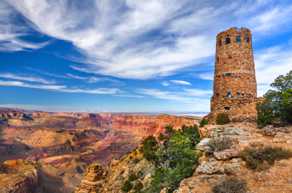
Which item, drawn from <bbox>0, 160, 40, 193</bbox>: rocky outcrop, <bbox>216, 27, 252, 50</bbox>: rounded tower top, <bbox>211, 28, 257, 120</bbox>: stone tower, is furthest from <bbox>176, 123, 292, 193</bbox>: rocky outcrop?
<bbox>0, 160, 40, 193</bbox>: rocky outcrop

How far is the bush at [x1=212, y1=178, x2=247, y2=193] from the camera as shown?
933 cm

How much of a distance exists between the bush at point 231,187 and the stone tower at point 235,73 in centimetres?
1530

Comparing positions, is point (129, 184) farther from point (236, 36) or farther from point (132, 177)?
point (236, 36)

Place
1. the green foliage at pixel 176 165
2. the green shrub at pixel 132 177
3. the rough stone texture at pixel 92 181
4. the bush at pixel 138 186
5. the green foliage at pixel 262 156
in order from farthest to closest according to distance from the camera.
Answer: the rough stone texture at pixel 92 181 → the green shrub at pixel 132 177 → the bush at pixel 138 186 → the green foliage at pixel 176 165 → the green foliage at pixel 262 156

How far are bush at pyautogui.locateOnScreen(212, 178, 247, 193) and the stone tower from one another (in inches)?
602

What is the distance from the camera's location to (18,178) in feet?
268

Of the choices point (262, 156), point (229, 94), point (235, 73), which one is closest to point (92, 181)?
point (229, 94)

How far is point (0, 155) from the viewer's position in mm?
182625

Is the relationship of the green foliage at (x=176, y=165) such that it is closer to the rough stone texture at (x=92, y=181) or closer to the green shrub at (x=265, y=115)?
the green shrub at (x=265, y=115)

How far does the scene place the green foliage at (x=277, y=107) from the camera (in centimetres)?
1894

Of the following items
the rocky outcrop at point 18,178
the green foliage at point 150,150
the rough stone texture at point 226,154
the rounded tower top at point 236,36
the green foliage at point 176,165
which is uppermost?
the rounded tower top at point 236,36

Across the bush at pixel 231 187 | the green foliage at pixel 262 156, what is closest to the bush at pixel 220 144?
the green foliage at pixel 262 156

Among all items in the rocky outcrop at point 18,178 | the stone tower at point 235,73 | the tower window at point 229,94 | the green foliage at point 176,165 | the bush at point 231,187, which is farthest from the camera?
the rocky outcrop at point 18,178

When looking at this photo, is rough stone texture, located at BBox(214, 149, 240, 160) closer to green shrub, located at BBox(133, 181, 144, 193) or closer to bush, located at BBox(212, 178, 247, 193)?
bush, located at BBox(212, 178, 247, 193)
